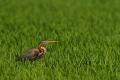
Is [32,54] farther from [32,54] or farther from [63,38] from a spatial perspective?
[63,38]

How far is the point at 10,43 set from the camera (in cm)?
1030

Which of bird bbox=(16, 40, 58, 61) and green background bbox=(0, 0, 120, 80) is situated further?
bird bbox=(16, 40, 58, 61)

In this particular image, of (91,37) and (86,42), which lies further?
A: (91,37)

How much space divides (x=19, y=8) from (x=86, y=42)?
7.42m

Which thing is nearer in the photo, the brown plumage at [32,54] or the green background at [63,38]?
the green background at [63,38]

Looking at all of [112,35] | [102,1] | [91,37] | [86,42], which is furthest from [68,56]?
[102,1]

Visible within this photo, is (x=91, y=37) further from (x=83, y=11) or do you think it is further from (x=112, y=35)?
(x=83, y=11)

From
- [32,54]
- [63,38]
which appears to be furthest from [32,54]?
[63,38]

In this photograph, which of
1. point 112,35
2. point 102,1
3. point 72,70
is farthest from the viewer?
point 102,1

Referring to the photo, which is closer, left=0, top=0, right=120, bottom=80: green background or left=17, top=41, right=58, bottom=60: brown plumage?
left=0, top=0, right=120, bottom=80: green background

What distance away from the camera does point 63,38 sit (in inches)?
431

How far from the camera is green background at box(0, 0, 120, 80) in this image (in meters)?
7.84

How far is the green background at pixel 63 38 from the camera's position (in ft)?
25.7

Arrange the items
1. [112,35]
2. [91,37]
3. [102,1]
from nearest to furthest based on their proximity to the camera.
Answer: [91,37] → [112,35] → [102,1]
